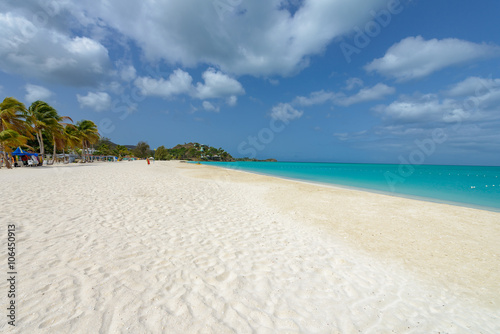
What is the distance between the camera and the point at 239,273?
137 inches

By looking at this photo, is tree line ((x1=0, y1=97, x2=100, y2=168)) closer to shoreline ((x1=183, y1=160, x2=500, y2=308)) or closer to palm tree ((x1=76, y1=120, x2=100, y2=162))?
palm tree ((x1=76, y1=120, x2=100, y2=162))

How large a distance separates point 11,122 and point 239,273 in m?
35.8

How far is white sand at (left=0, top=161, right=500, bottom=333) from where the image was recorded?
2469 millimetres

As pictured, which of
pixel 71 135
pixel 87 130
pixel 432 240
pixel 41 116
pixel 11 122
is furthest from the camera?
pixel 87 130

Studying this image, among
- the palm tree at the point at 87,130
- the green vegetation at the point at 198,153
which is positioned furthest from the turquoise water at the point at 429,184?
the green vegetation at the point at 198,153

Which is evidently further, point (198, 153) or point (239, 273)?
point (198, 153)

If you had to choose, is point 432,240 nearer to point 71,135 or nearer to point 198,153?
point 71,135

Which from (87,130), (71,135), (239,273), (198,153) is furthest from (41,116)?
(198,153)

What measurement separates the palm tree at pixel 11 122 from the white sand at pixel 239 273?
68.2 feet

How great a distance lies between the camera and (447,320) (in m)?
2.78

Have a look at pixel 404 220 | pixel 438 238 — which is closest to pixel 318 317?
pixel 438 238

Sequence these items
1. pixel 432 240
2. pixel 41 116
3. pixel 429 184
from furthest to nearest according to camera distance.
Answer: pixel 41 116, pixel 429 184, pixel 432 240

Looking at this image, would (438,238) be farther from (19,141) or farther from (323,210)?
(19,141)

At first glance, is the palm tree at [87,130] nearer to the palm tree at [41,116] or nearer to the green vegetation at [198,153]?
the palm tree at [41,116]
